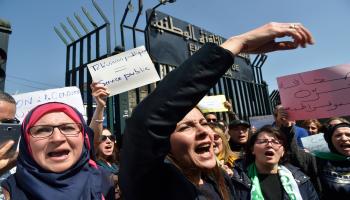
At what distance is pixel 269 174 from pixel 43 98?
2.28 metres

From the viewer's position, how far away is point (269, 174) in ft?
7.93

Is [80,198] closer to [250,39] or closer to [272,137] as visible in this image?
[250,39]

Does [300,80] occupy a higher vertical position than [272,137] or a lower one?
higher

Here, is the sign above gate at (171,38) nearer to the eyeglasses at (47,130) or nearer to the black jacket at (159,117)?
the eyeglasses at (47,130)

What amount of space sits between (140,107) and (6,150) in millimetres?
1095

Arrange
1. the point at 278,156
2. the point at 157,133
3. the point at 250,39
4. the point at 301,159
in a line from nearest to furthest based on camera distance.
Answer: the point at 157,133
the point at 250,39
the point at 278,156
the point at 301,159

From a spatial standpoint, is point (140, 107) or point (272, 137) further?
point (272, 137)

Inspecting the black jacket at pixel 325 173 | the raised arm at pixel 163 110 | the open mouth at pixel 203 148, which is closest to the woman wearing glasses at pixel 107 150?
the open mouth at pixel 203 148

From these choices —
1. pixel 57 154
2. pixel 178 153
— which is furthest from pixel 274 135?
pixel 57 154

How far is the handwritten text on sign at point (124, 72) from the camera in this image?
311 centimetres

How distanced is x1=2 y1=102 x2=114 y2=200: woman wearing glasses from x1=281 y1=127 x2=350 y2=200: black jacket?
186cm

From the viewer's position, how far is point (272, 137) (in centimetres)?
252

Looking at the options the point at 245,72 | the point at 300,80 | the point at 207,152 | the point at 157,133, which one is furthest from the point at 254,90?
the point at 157,133

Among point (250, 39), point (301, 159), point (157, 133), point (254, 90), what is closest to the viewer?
point (157, 133)
